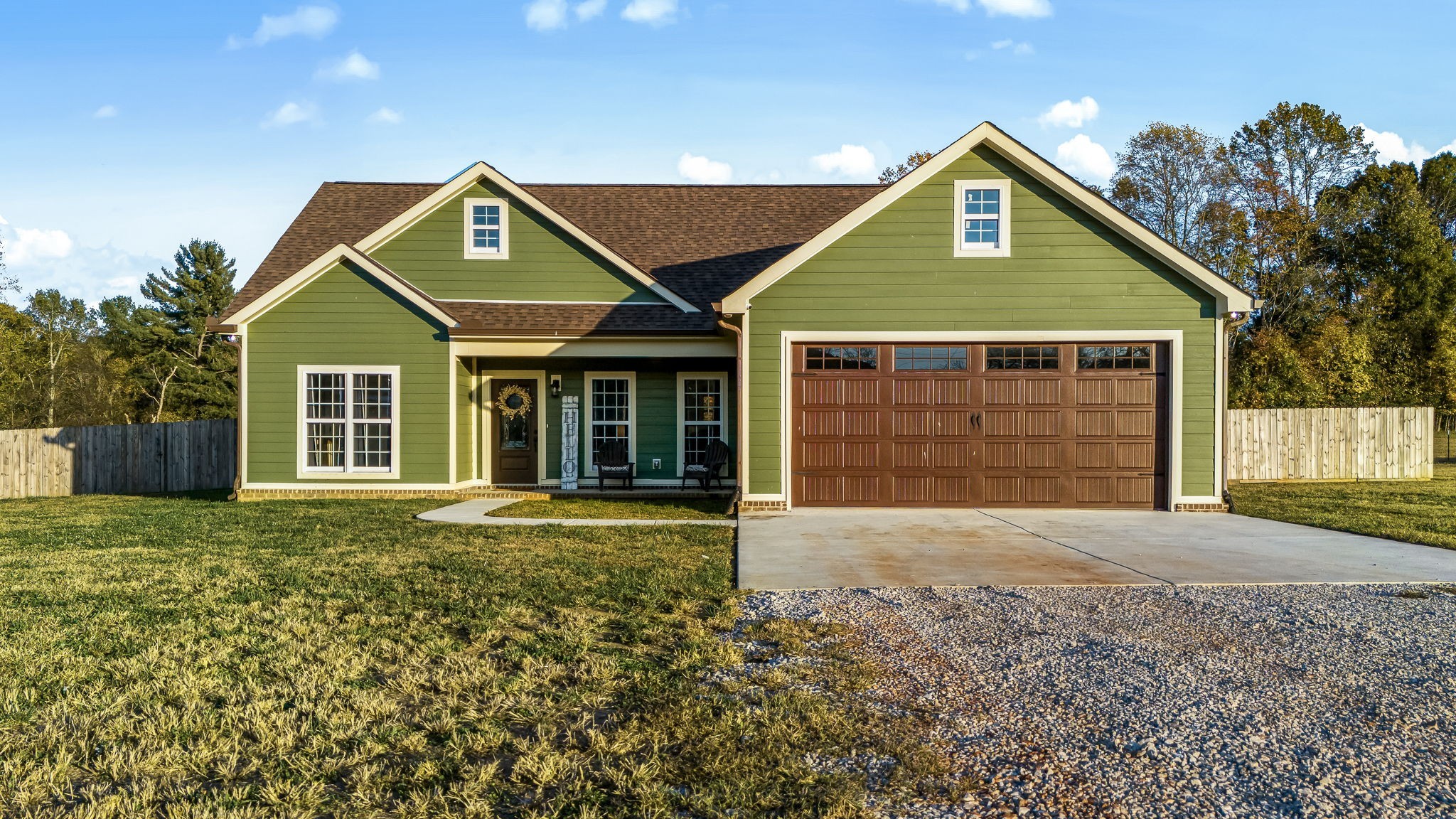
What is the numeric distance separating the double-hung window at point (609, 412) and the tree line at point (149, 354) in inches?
1134

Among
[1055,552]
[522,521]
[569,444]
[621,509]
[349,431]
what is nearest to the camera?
[1055,552]

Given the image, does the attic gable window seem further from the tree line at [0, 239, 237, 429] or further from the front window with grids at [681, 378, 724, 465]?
the tree line at [0, 239, 237, 429]

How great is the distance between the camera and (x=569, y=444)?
15133 millimetres

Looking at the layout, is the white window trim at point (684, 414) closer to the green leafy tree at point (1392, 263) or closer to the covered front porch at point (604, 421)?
the covered front porch at point (604, 421)

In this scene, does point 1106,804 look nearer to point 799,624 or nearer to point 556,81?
point 799,624

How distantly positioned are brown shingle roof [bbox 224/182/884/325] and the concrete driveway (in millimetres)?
5155

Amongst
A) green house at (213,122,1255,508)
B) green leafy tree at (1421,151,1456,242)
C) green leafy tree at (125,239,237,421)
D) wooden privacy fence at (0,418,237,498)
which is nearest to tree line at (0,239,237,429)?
green leafy tree at (125,239,237,421)

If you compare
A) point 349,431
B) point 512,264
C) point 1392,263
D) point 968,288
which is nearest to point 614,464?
point 512,264

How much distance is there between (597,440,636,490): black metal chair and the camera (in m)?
14.9

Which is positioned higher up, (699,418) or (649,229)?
(649,229)

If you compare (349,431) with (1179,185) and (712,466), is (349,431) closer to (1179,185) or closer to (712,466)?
(712,466)

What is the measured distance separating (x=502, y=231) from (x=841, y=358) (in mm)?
6516

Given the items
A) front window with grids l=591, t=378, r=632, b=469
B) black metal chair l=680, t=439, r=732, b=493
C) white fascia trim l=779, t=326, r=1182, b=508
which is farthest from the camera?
front window with grids l=591, t=378, r=632, b=469

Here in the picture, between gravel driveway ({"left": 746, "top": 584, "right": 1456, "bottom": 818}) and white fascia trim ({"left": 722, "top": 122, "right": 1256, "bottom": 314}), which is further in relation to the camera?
white fascia trim ({"left": 722, "top": 122, "right": 1256, "bottom": 314})
